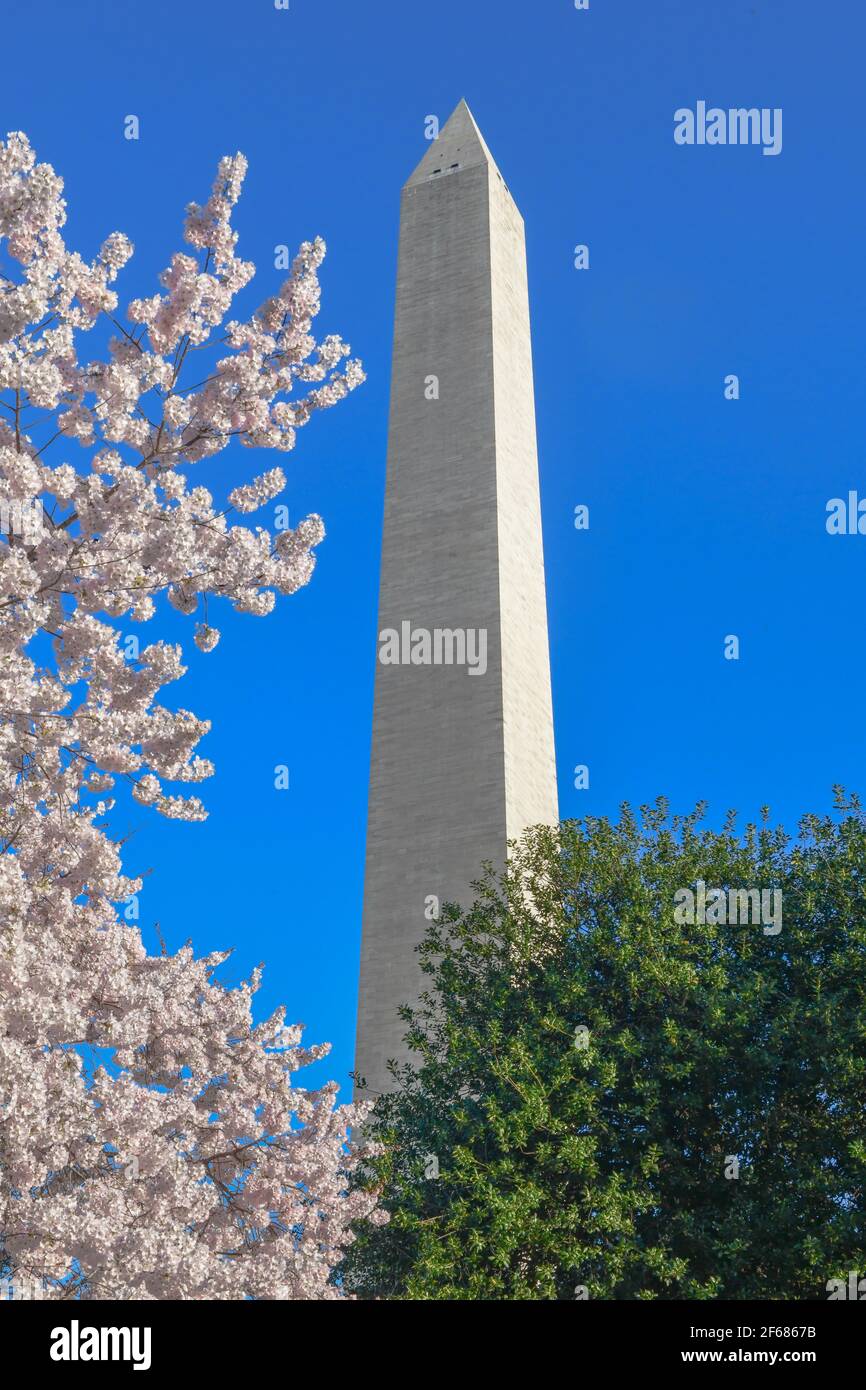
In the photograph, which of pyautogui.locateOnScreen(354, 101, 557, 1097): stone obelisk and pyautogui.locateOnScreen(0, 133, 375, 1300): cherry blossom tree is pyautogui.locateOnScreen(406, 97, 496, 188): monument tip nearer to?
pyautogui.locateOnScreen(354, 101, 557, 1097): stone obelisk

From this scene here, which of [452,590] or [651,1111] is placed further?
[452,590]

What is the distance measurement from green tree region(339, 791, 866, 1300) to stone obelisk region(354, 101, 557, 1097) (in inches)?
283

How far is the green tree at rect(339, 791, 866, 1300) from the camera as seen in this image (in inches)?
715

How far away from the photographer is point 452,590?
30969 millimetres

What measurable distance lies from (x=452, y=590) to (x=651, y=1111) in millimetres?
14118

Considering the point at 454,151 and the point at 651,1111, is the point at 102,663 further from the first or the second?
the point at 454,151

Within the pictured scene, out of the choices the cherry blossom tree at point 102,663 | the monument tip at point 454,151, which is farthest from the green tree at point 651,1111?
the monument tip at point 454,151

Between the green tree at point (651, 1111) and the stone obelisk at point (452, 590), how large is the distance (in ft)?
23.5

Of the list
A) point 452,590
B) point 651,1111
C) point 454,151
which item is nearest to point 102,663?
point 651,1111

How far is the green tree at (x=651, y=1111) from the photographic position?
18156 millimetres

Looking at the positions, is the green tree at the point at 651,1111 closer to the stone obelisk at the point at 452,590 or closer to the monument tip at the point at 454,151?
the stone obelisk at the point at 452,590

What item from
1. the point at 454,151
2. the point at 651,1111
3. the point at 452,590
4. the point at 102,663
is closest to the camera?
the point at 102,663
